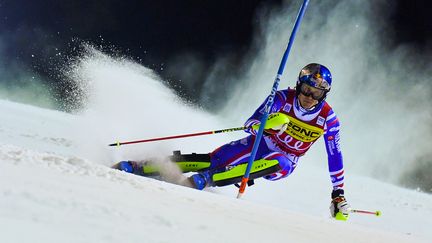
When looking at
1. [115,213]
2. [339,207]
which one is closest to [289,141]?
[339,207]

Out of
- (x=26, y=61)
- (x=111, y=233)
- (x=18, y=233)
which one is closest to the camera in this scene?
(x=18, y=233)

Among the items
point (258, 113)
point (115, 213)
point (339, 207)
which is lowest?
point (115, 213)

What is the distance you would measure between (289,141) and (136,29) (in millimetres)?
7328

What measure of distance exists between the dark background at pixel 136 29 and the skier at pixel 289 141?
6131mm

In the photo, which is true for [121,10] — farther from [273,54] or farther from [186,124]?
[186,124]

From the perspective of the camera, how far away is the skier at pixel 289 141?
4.64 m

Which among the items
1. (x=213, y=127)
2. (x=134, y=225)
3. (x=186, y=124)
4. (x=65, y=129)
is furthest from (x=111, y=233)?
(x=213, y=127)

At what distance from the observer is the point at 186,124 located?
271 inches

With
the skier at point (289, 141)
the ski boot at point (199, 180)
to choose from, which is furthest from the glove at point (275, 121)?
the ski boot at point (199, 180)

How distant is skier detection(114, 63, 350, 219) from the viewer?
4641 millimetres

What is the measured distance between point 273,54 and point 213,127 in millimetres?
4503

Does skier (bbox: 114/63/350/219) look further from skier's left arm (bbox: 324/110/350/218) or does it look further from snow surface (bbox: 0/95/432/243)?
snow surface (bbox: 0/95/432/243)

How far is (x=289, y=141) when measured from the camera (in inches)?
197

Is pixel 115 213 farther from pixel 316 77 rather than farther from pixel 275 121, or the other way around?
pixel 316 77
